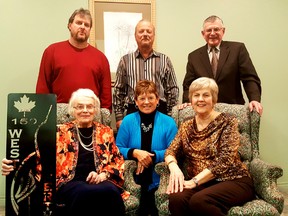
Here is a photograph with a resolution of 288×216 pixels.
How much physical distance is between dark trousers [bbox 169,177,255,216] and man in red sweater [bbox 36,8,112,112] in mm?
1303

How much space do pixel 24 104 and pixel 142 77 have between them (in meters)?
1.29

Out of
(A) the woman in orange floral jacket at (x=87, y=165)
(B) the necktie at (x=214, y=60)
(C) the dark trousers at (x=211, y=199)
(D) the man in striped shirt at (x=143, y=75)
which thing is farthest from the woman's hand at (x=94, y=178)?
(B) the necktie at (x=214, y=60)

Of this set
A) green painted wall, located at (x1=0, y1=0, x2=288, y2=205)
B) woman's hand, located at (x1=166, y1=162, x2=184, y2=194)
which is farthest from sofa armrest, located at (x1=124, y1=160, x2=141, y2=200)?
green painted wall, located at (x1=0, y1=0, x2=288, y2=205)

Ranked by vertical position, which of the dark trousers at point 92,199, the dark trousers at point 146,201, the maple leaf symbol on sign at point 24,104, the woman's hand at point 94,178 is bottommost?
the dark trousers at point 146,201

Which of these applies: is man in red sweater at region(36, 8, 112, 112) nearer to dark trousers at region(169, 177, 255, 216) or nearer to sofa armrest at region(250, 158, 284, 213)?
dark trousers at region(169, 177, 255, 216)

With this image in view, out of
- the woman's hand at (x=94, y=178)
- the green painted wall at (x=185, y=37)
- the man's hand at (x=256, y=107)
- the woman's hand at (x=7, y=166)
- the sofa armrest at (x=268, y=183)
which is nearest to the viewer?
the woman's hand at (x=7, y=166)

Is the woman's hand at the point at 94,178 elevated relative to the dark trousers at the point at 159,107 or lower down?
lower down

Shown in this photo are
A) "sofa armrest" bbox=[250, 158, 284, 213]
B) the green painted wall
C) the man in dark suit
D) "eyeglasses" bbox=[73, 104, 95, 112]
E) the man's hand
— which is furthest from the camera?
the green painted wall

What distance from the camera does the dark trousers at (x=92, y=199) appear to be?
7.23 ft

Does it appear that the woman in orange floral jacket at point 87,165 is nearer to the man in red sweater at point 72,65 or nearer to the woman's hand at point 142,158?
the woman's hand at point 142,158

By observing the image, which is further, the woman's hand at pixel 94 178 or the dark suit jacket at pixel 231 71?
the dark suit jacket at pixel 231 71

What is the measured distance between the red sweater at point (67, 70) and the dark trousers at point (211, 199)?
51.0 inches

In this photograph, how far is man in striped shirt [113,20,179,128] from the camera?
3207 mm

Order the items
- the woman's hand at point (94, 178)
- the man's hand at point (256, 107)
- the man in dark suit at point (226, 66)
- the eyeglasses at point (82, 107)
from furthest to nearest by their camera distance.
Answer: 1. the man in dark suit at point (226, 66)
2. the man's hand at point (256, 107)
3. the eyeglasses at point (82, 107)
4. the woman's hand at point (94, 178)
